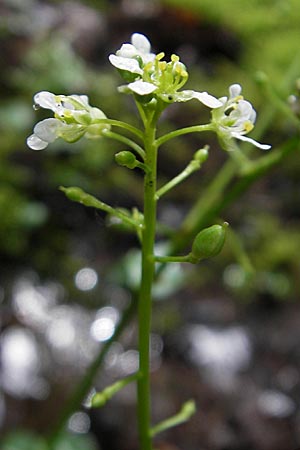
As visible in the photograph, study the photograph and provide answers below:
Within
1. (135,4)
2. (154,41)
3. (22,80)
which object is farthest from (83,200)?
(135,4)

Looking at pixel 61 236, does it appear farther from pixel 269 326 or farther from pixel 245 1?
pixel 245 1

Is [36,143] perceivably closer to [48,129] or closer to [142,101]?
[48,129]

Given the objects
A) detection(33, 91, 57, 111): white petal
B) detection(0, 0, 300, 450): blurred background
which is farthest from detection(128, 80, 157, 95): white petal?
detection(0, 0, 300, 450): blurred background

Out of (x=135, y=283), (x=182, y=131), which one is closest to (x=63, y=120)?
(x=182, y=131)

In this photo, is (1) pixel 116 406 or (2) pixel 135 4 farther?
(2) pixel 135 4

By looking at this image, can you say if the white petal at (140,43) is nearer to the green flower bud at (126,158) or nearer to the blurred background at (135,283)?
the green flower bud at (126,158)
